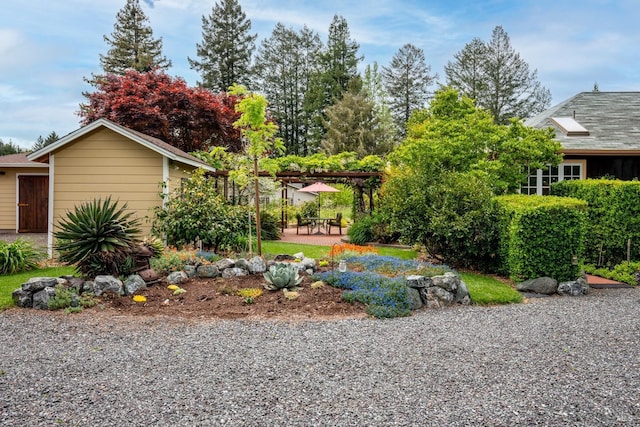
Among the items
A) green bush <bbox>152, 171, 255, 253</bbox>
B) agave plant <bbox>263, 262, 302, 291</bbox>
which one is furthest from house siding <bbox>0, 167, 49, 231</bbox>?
agave plant <bbox>263, 262, 302, 291</bbox>

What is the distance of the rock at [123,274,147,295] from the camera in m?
6.92

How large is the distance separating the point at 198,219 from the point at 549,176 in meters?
9.78

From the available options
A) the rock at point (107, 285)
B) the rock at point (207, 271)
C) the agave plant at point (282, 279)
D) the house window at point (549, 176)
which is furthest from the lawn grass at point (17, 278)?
the house window at point (549, 176)

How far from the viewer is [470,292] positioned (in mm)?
7223

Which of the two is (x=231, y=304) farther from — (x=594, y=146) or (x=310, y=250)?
(x=594, y=146)

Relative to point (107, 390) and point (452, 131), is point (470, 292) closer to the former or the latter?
point (107, 390)

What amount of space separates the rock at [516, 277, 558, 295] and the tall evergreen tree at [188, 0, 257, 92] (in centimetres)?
2830

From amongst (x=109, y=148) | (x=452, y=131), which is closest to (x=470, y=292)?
(x=452, y=131)

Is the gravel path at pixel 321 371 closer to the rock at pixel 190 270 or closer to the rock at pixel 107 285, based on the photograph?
the rock at pixel 107 285

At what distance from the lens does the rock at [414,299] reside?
648 centimetres

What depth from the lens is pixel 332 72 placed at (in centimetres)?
3466

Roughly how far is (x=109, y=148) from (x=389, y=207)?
6477 mm

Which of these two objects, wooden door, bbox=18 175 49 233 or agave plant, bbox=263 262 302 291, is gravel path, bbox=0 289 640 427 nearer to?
agave plant, bbox=263 262 302 291

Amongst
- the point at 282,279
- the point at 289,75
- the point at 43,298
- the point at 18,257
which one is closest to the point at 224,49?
the point at 289,75
